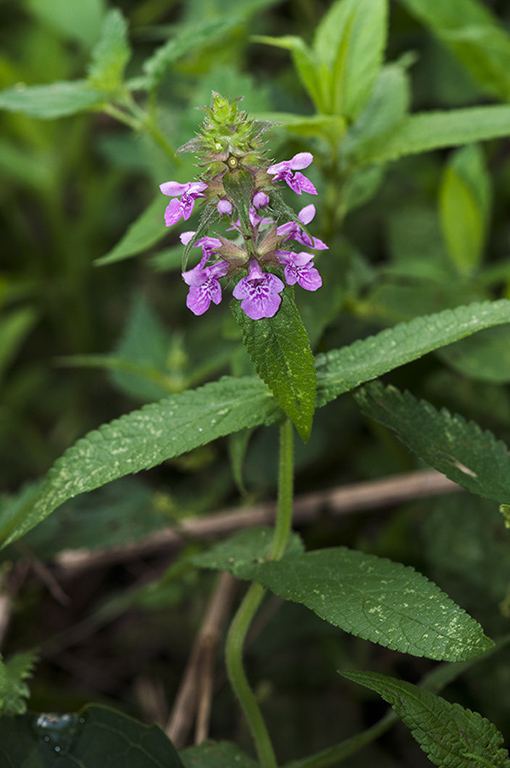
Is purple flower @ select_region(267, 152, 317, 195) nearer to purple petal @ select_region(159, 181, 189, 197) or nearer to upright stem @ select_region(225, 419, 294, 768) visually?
purple petal @ select_region(159, 181, 189, 197)

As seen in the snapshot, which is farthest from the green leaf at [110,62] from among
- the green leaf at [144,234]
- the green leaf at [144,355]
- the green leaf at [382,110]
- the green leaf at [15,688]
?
the green leaf at [15,688]

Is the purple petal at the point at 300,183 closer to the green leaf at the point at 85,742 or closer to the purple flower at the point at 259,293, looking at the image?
the purple flower at the point at 259,293

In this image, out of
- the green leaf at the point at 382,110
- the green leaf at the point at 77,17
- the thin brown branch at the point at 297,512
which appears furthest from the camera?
the green leaf at the point at 77,17

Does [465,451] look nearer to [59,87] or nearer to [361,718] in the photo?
[361,718]

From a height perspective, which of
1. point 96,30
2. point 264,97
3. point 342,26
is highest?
point 96,30

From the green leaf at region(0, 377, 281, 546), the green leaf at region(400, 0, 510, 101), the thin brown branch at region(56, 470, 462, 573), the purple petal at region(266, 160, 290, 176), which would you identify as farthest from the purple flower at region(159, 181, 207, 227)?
the green leaf at region(400, 0, 510, 101)

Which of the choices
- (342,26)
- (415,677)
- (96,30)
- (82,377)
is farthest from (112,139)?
(415,677)
